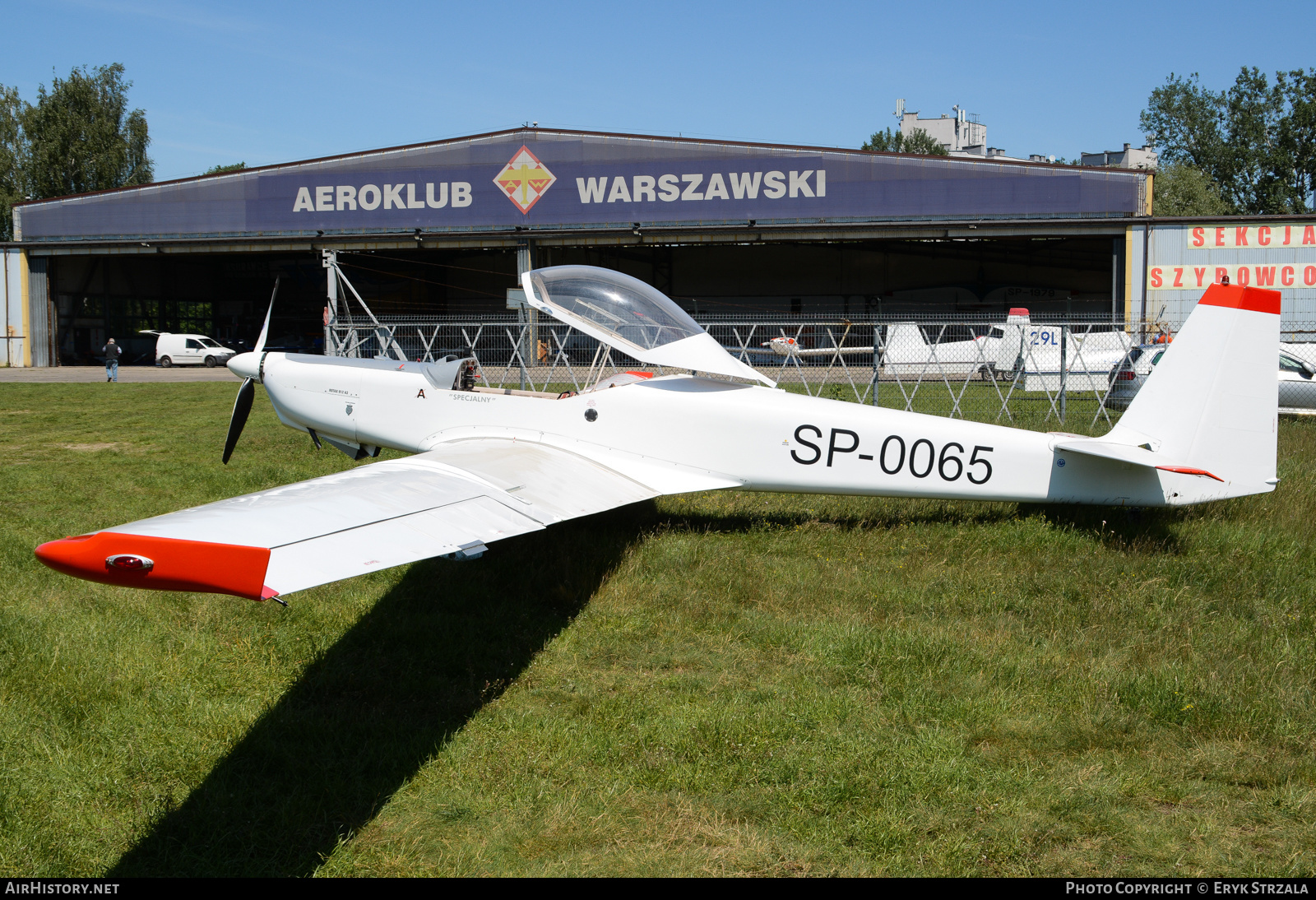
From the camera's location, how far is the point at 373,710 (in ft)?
14.7

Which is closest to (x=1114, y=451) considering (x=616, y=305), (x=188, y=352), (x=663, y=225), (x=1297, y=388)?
(x=616, y=305)

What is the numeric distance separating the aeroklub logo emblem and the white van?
1445 centimetres

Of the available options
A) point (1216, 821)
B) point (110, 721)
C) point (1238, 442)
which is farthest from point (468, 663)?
point (1238, 442)

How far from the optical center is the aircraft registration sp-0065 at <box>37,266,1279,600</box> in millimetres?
6125

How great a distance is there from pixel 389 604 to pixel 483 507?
132 centimetres

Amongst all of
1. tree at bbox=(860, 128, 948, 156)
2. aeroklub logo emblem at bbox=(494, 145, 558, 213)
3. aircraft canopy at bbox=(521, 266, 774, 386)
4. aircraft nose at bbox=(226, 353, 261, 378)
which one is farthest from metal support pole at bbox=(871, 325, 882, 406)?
tree at bbox=(860, 128, 948, 156)

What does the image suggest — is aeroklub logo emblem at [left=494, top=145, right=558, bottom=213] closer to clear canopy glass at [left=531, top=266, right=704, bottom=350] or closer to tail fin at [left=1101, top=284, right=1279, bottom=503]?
clear canopy glass at [left=531, top=266, right=704, bottom=350]

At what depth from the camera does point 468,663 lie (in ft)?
16.6

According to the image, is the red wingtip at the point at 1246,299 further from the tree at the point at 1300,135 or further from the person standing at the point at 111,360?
the tree at the point at 1300,135

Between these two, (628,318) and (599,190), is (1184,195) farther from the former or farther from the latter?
(628,318)

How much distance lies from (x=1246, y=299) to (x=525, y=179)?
2571 cm

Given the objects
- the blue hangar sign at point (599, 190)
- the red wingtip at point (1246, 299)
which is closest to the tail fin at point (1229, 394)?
the red wingtip at point (1246, 299)

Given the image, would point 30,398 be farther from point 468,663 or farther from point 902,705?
point 902,705
